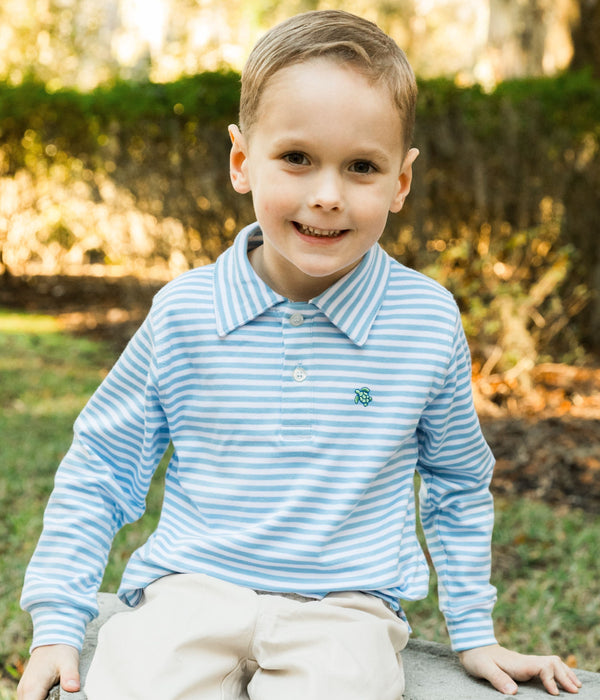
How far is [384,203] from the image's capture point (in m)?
1.72

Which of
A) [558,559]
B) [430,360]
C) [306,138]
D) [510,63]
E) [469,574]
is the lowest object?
[558,559]

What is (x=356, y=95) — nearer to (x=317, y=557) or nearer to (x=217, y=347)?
(x=217, y=347)

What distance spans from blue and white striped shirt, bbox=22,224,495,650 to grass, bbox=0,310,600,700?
0.82 metres

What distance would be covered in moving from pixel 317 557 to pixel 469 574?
1.31ft

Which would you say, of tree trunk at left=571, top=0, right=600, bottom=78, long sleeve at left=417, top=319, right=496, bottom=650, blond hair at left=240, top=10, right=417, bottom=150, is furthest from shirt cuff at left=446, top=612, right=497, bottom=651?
→ tree trunk at left=571, top=0, right=600, bottom=78

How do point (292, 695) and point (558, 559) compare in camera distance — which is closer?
point (292, 695)

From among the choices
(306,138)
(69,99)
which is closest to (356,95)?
(306,138)

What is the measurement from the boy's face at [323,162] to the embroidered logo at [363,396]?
0.25m

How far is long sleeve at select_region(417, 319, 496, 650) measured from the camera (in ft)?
6.26

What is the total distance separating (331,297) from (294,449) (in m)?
0.32

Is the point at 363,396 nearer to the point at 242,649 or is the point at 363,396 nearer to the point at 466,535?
the point at 466,535

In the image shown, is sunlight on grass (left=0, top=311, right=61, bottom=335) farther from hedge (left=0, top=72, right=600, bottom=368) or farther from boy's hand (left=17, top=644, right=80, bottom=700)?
boy's hand (left=17, top=644, right=80, bottom=700)

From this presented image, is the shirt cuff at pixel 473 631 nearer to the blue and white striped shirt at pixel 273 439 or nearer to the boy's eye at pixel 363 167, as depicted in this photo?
the blue and white striped shirt at pixel 273 439

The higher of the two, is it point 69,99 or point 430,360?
point 69,99
